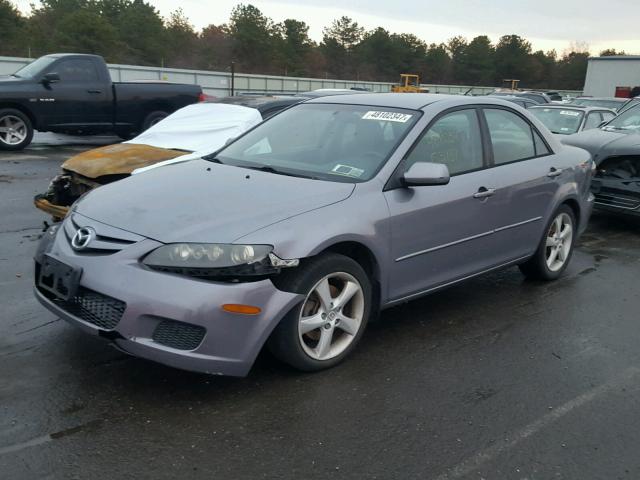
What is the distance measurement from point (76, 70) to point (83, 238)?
10896 millimetres

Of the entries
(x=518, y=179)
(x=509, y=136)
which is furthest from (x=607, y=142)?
(x=518, y=179)

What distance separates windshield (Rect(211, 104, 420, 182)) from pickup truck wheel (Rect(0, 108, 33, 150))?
368 inches

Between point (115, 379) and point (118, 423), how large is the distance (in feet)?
1.52

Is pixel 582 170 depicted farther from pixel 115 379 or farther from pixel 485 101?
pixel 115 379

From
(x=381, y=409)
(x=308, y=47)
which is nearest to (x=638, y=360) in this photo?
(x=381, y=409)

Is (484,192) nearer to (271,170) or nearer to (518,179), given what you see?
(518,179)

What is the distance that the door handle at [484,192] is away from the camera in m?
4.54

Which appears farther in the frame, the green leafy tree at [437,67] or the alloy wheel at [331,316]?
the green leafy tree at [437,67]

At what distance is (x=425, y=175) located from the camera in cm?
394

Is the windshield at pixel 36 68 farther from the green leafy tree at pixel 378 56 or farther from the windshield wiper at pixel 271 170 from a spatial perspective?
the green leafy tree at pixel 378 56

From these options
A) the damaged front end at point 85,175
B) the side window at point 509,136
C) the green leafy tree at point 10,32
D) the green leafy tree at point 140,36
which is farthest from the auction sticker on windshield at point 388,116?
the green leafy tree at point 140,36

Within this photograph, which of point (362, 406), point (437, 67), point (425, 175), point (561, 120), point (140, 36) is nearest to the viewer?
point (362, 406)

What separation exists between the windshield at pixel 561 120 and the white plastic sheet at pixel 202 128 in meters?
6.03

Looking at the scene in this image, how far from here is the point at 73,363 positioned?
12.2ft
